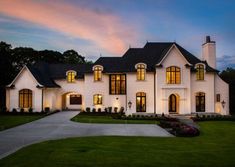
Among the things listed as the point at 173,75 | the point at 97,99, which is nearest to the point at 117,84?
the point at 97,99

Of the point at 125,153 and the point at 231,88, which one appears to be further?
the point at 231,88

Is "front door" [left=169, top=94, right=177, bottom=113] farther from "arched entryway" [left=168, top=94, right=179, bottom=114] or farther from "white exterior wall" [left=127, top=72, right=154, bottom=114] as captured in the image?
"white exterior wall" [left=127, top=72, right=154, bottom=114]

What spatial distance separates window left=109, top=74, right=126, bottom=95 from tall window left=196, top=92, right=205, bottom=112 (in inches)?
362

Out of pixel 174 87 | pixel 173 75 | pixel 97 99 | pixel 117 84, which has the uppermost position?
pixel 173 75

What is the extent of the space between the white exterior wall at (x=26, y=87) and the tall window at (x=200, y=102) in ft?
64.6

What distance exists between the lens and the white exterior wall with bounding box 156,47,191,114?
36969 millimetres

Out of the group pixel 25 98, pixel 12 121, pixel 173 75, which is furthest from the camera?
pixel 25 98

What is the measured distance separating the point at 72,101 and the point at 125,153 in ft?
107

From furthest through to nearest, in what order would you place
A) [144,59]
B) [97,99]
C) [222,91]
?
[97,99], [144,59], [222,91]

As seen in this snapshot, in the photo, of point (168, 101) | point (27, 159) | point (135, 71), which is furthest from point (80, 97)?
point (27, 159)

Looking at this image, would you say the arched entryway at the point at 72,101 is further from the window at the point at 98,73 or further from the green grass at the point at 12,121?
the green grass at the point at 12,121

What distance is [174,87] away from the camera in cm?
3691

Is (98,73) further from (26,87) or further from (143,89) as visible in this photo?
(26,87)

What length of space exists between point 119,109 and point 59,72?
36.5ft
